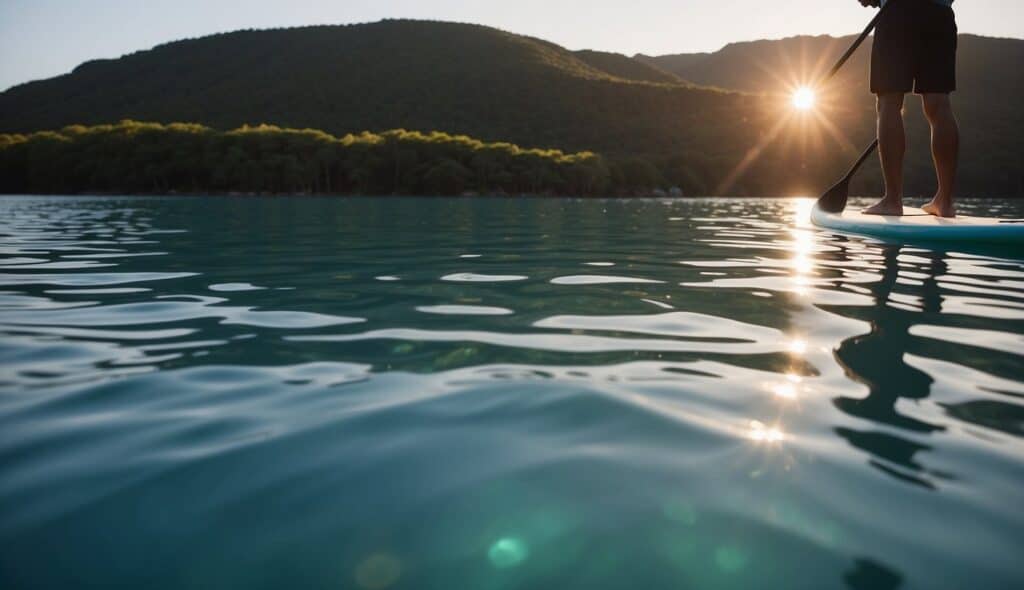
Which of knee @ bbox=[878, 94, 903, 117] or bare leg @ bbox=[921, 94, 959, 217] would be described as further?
knee @ bbox=[878, 94, 903, 117]

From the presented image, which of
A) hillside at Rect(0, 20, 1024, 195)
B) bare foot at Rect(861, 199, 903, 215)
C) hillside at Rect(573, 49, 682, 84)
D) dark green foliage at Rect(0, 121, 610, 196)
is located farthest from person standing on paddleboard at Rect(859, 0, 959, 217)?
hillside at Rect(573, 49, 682, 84)

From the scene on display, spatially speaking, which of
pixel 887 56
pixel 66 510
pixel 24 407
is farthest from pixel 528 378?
pixel 887 56

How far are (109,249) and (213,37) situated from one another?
457 ft

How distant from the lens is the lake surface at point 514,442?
1306 mm

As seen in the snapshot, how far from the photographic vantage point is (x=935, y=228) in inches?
242

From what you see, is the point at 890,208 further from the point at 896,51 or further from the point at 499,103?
the point at 499,103

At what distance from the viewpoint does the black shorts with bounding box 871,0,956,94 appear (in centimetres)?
656

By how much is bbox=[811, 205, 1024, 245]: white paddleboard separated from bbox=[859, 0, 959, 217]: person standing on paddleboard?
0.54 meters

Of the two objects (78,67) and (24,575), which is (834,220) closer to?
(24,575)

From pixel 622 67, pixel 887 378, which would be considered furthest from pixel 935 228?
pixel 622 67

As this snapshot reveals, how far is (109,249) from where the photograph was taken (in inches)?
309

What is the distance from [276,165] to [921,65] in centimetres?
5978

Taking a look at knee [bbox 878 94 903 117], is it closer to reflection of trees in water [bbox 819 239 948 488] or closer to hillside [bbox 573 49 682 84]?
reflection of trees in water [bbox 819 239 948 488]

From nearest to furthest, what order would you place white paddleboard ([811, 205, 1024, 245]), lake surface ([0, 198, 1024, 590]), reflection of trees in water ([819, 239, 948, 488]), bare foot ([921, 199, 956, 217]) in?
lake surface ([0, 198, 1024, 590])
reflection of trees in water ([819, 239, 948, 488])
white paddleboard ([811, 205, 1024, 245])
bare foot ([921, 199, 956, 217])
